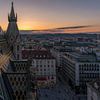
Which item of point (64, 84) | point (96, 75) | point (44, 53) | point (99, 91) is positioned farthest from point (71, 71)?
point (99, 91)

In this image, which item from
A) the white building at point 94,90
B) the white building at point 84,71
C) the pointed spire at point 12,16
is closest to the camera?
the white building at point 94,90

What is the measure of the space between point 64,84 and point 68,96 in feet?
87.4

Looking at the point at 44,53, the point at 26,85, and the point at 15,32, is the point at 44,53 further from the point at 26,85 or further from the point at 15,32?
the point at 26,85

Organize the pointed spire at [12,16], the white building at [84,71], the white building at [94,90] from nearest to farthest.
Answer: the white building at [94,90] < the pointed spire at [12,16] < the white building at [84,71]

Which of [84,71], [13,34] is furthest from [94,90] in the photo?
[84,71]

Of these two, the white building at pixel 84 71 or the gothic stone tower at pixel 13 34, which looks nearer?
the gothic stone tower at pixel 13 34

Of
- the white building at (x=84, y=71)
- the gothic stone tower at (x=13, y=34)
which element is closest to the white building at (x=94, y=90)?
the gothic stone tower at (x=13, y=34)

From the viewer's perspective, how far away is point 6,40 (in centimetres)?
9156

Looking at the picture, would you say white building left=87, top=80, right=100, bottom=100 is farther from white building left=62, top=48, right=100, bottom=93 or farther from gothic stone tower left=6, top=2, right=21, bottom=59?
white building left=62, top=48, right=100, bottom=93

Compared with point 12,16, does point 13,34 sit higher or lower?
lower

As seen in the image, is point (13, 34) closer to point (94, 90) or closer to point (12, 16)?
point (12, 16)

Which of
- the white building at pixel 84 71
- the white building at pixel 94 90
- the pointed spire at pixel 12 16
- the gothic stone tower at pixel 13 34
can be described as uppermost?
the pointed spire at pixel 12 16

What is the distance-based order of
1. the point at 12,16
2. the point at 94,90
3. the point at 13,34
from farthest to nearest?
the point at 13,34 → the point at 12,16 → the point at 94,90

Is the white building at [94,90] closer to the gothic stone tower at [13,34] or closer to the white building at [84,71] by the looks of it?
the gothic stone tower at [13,34]
